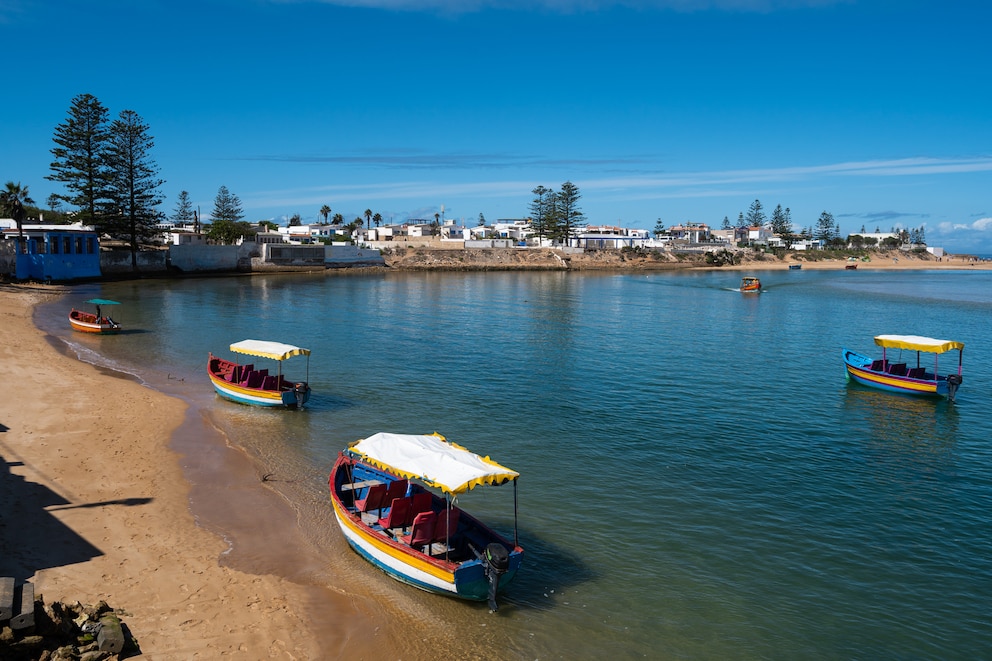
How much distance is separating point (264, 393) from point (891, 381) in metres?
27.2

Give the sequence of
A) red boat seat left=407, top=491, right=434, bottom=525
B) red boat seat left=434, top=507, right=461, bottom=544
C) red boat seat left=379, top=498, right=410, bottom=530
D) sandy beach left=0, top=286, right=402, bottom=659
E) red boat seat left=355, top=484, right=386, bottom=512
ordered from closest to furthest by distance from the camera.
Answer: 1. sandy beach left=0, top=286, right=402, bottom=659
2. red boat seat left=434, top=507, right=461, bottom=544
3. red boat seat left=379, top=498, right=410, bottom=530
4. red boat seat left=407, top=491, right=434, bottom=525
5. red boat seat left=355, top=484, right=386, bottom=512

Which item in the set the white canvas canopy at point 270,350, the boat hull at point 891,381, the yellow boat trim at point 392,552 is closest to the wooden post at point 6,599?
the yellow boat trim at point 392,552

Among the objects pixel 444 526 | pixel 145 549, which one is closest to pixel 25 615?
pixel 145 549

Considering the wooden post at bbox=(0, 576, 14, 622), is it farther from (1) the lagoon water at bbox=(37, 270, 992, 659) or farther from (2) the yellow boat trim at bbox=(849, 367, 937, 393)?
(2) the yellow boat trim at bbox=(849, 367, 937, 393)

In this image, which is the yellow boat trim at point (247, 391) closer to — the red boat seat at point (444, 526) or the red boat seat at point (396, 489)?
the red boat seat at point (396, 489)

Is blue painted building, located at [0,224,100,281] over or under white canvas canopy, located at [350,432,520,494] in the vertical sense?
over

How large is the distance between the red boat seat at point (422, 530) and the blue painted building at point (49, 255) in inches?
2637

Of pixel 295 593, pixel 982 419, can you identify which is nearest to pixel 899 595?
pixel 295 593

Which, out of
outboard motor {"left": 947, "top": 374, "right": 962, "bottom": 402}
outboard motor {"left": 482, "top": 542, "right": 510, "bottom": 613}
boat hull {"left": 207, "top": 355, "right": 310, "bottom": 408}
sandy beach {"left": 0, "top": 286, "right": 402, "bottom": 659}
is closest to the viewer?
sandy beach {"left": 0, "top": 286, "right": 402, "bottom": 659}

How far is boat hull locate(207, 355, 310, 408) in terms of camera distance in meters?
24.2

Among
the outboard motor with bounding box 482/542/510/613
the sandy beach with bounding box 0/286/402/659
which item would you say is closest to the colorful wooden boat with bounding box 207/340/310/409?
the sandy beach with bounding box 0/286/402/659

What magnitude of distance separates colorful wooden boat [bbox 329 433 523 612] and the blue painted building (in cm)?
6439

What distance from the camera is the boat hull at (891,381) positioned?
28297 millimetres

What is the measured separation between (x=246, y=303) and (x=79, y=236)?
2428cm
